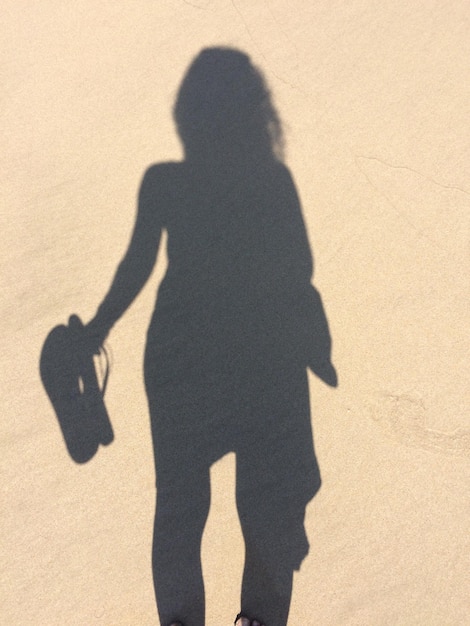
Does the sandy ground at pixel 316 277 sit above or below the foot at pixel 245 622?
above

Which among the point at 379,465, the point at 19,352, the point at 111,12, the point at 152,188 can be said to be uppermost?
the point at 111,12

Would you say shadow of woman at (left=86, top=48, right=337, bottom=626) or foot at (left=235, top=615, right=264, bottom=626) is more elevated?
shadow of woman at (left=86, top=48, right=337, bottom=626)

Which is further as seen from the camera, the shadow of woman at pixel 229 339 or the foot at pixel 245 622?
the shadow of woman at pixel 229 339

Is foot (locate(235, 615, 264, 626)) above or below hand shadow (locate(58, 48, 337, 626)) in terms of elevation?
below

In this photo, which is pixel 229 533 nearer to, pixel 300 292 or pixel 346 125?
pixel 300 292

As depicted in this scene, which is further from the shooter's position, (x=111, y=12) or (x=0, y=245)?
(x=111, y=12)

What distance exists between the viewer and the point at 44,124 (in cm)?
295

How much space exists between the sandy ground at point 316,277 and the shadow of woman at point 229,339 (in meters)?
0.08

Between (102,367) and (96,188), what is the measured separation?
1116mm

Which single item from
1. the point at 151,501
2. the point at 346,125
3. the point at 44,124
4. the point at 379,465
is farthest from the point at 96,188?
the point at 379,465

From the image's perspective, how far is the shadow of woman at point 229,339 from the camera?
7.84ft

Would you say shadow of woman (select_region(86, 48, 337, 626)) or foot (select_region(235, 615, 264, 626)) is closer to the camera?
foot (select_region(235, 615, 264, 626))

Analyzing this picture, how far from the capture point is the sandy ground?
2.36m

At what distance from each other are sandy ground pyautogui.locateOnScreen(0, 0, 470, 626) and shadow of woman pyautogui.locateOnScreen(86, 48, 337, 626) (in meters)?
0.08
